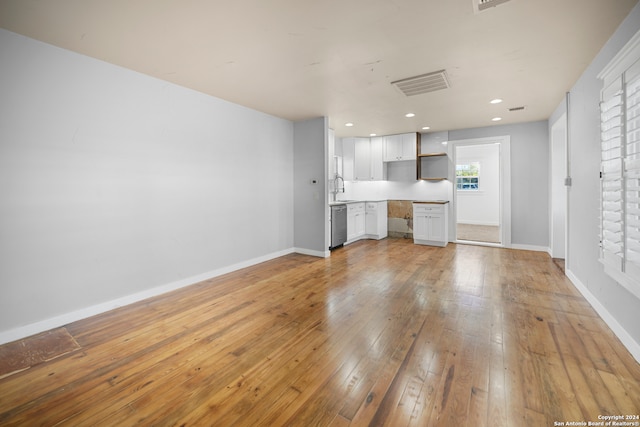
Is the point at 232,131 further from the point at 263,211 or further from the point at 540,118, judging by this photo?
the point at 540,118

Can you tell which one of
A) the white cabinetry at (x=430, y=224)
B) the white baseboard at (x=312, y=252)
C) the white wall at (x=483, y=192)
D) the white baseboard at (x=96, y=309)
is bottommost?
the white baseboard at (x=96, y=309)

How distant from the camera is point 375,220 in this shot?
263 inches

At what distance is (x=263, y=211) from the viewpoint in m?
4.77

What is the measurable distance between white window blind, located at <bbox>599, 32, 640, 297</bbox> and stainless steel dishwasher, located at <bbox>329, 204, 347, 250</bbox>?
150 inches

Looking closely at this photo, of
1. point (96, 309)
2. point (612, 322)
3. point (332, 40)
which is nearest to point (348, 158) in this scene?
point (332, 40)

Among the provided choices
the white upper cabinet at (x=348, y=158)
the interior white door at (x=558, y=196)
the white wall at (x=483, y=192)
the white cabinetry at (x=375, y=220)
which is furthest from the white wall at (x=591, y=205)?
the white wall at (x=483, y=192)

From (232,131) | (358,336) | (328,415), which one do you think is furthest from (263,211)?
(328,415)

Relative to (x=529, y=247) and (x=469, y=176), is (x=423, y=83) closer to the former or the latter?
(x=529, y=247)

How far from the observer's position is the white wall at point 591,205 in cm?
213

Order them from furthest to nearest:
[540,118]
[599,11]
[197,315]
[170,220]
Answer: [540,118] → [170,220] → [197,315] → [599,11]

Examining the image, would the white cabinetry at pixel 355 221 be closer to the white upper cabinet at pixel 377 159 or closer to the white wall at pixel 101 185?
the white upper cabinet at pixel 377 159

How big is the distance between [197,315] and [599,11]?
414 centimetres

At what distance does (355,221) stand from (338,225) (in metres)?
0.76

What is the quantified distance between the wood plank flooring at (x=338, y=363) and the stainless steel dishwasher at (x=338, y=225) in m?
2.20
